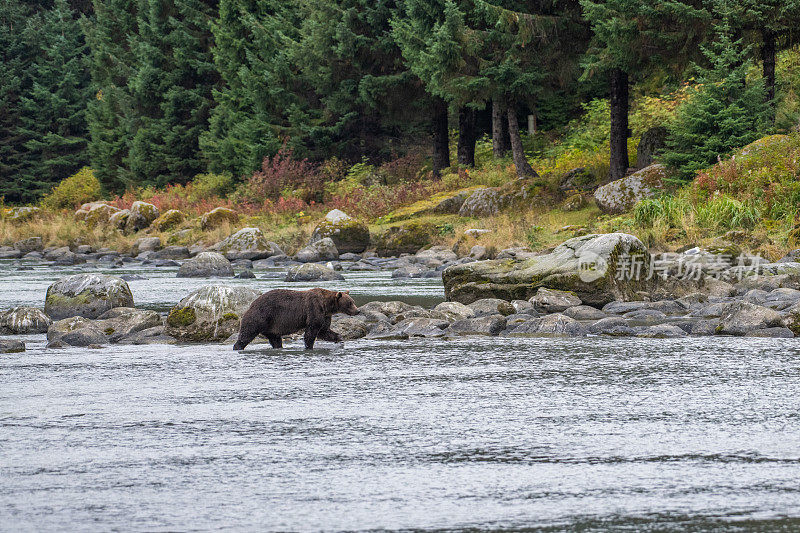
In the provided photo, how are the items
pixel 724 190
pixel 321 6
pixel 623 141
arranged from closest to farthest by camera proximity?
1. pixel 724 190
2. pixel 623 141
3. pixel 321 6

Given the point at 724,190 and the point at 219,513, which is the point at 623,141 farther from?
the point at 219,513

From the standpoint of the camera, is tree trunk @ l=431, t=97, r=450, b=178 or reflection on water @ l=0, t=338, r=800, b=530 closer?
reflection on water @ l=0, t=338, r=800, b=530

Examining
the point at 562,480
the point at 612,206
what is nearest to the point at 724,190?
the point at 612,206

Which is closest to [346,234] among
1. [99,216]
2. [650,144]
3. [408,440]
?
[650,144]

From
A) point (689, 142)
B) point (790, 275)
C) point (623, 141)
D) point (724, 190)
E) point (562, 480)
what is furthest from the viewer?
point (623, 141)

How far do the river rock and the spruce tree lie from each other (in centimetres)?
5234

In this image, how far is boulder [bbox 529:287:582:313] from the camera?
14.9 m

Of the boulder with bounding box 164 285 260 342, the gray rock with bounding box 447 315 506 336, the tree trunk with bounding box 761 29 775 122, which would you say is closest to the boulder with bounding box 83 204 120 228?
the tree trunk with bounding box 761 29 775 122

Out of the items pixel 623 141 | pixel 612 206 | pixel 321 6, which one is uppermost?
pixel 321 6

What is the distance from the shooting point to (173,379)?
9.45m

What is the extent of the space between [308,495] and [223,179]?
42738 mm

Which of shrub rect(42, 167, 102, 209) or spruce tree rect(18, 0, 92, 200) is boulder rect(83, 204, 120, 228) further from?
spruce tree rect(18, 0, 92, 200)

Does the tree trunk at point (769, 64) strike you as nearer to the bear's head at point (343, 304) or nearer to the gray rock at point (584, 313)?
the gray rock at point (584, 313)

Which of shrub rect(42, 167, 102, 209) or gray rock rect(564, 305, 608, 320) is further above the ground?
shrub rect(42, 167, 102, 209)
